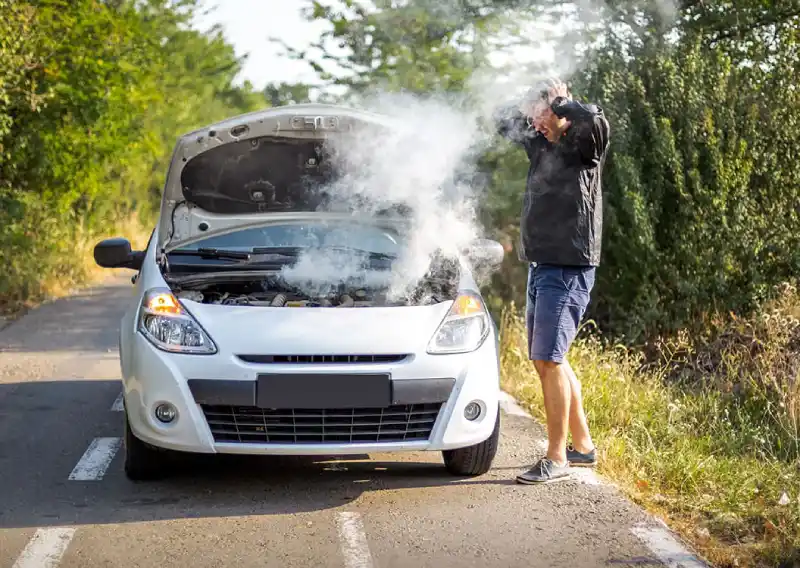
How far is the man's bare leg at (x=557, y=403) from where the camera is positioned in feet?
18.6

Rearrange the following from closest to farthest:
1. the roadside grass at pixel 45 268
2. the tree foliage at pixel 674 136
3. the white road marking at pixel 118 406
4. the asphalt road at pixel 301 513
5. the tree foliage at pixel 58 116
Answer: the asphalt road at pixel 301 513 → the white road marking at pixel 118 406 → the tree foliage at pixel 674 136 → the tree foliage at pixel 58 116 → the roadside grass at pixel 45 268

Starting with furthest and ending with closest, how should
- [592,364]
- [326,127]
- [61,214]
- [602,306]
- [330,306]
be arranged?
[61,214], [602,306], [592,364], [326,127], [330,306]

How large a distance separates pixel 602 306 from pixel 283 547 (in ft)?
22.8

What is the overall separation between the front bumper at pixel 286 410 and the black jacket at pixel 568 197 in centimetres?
80

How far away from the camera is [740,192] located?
964 cm

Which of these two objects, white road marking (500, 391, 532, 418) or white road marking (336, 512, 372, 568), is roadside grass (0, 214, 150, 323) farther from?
white road marking (336, 512, 372, 568)

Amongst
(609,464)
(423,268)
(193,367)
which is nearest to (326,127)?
(423,268)

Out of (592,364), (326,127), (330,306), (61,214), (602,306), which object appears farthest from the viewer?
(61,214)

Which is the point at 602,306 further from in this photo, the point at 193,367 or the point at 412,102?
the point at 193,367

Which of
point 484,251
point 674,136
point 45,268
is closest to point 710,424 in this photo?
point 484,251

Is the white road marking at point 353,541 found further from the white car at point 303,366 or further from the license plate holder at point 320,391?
the license plate holder at point 320,391

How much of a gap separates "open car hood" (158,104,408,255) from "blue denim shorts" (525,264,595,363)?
1.35 meters

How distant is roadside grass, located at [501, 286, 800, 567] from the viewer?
16.4ft

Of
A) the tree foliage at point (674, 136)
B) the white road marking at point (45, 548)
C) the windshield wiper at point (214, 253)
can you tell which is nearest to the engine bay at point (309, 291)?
the windshield wiper at point (214, 253)
